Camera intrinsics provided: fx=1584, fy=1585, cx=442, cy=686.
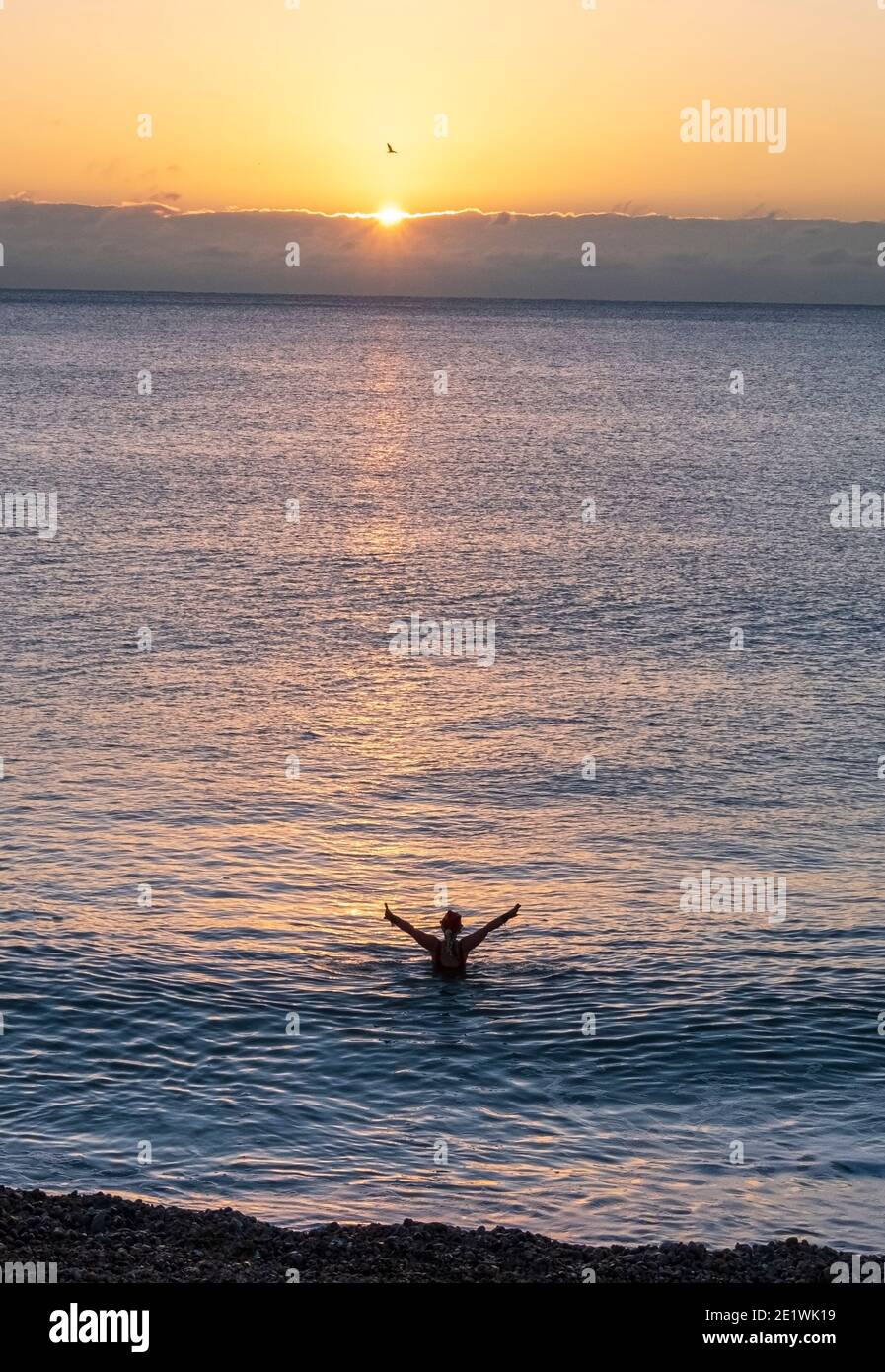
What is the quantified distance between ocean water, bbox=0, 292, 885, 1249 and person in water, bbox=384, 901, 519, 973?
512 millimetres

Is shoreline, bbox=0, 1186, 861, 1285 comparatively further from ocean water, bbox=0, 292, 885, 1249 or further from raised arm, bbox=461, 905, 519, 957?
raised arm, bbox=461, 905, 519, 957

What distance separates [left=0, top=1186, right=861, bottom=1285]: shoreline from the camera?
55.7 ft

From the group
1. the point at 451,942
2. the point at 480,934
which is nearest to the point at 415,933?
the point at 451,942

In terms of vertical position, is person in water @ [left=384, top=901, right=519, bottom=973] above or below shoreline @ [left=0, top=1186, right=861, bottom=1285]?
above

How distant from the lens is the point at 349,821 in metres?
37.9

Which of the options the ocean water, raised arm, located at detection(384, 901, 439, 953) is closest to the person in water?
raised arm, located at detection(384, 901, 439, 953)

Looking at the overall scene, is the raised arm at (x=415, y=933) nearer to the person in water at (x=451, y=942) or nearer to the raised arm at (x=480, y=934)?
the person in water at (x=451, y=942)

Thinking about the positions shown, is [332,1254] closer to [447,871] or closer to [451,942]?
[451,942]

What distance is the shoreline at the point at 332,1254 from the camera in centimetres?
1697

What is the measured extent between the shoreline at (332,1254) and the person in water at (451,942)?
923 cm

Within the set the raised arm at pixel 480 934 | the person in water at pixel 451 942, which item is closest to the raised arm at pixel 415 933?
the person in water at pixel 451 942

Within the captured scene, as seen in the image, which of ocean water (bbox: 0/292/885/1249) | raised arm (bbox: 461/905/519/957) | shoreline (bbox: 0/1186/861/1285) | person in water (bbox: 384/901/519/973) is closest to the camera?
shoreline (bbox: 0/1186/861/1285)

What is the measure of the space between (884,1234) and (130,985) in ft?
45.7
